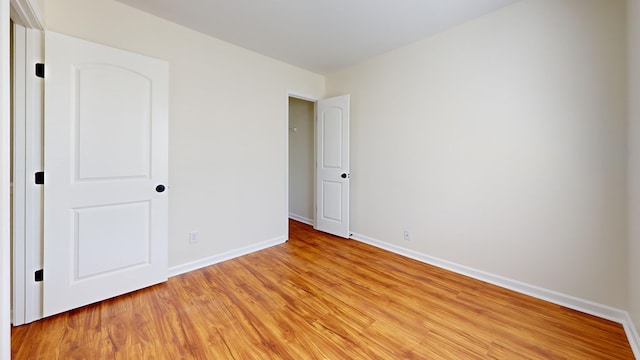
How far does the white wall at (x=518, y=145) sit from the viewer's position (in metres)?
1.85

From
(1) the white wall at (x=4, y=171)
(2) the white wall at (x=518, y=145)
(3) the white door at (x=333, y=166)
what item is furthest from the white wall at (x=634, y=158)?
(1) the white wall at (x=4, y=171)

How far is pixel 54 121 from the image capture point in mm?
1812

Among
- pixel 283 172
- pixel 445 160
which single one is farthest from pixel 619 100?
pixel 283 172

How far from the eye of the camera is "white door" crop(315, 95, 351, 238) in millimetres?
3629

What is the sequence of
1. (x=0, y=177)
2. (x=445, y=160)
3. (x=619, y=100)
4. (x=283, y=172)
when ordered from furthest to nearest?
(x=283, y=172)
(x=445, y=160)
(x=619, y=100)
(x=0, y=177)

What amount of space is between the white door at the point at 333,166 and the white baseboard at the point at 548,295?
1.03 m

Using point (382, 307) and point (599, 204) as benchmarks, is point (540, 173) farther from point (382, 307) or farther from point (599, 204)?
point (382, 307)

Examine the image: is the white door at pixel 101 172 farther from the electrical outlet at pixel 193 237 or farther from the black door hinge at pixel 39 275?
the electrical outlet at pixel 193 237

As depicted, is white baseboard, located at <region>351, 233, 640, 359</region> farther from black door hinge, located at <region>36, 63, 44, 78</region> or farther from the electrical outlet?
black door hinge, located at <region>36, 63, 44, 78</region>

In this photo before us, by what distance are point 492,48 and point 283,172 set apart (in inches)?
104

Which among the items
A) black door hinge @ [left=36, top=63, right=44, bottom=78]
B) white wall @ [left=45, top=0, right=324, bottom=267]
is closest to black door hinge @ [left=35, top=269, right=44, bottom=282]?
white wall @ [left=45, top=0, right=324, bottom=267]

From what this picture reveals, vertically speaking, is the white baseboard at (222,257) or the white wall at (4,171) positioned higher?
the white wall at (4,171)

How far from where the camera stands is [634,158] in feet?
5.35

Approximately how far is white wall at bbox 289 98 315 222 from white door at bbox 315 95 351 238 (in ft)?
1.76
